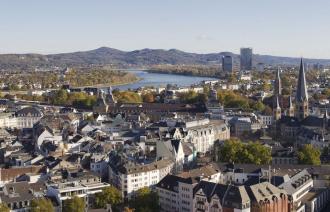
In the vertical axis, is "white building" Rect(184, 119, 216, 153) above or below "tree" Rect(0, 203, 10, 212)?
below

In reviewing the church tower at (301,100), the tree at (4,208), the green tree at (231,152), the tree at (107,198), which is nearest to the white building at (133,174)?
the tree at (107,198)

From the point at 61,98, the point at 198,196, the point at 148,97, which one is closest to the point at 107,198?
the point at 198,196

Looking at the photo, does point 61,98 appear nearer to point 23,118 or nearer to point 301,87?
point 23,118

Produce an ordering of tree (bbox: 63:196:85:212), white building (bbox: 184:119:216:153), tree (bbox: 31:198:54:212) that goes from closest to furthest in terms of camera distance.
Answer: tree (bbox: 31:198:54:212), tree (bbox: 63:196:85:212), white building (bbox: 184:119:216:153)

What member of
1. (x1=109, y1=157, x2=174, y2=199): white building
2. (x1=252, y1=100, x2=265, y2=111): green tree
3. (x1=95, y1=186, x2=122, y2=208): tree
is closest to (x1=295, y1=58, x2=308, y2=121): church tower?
(x1=252, y1=100, x2=265, y2=111): green tree

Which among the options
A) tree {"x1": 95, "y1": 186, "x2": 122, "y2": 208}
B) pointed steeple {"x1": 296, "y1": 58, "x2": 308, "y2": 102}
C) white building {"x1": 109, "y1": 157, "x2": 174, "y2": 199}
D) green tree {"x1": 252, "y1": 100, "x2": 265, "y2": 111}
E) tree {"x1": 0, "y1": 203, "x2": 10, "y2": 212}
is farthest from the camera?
green tree {"x1": 252, "y1": 100, "x2": 265, "y2": 111}

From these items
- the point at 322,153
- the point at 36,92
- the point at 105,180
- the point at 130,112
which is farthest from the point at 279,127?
the point at 36,92

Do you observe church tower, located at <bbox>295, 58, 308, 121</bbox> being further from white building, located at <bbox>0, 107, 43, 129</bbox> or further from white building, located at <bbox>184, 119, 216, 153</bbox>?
white building, located at <bbox>0, 107, 43, 129</bbox>
